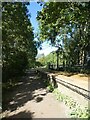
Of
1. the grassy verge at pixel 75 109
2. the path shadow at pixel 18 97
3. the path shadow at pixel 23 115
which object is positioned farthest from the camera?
the path shadow at pixel 18 97

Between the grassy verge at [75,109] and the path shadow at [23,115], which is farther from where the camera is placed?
the path shadow at [23,115]

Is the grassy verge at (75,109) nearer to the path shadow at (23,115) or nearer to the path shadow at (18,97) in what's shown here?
the path shadow at (23,115)

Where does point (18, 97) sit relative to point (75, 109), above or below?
below

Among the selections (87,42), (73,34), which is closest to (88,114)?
(87,42)

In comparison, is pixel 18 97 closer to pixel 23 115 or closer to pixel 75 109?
pixel 23 115

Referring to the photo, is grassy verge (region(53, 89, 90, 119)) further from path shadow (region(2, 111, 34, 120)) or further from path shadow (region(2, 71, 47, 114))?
path shadow (region(2, 71, 47, 114))

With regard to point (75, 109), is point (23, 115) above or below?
below

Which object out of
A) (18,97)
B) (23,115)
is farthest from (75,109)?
(18,97)

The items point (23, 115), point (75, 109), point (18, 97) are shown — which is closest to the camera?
point (75, 109)

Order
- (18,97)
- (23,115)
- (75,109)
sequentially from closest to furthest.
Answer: (75,109) → (23,115) → (18,97)

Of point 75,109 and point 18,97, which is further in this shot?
point 18,97

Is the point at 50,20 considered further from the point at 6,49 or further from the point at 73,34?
the point at 73,34

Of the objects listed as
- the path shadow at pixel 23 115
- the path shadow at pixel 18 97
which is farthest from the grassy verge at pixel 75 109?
the path shadow at pixel 18 97

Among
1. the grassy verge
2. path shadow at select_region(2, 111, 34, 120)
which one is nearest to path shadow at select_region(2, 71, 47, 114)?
path shadow at select_region(2, 111, 34, 120)
